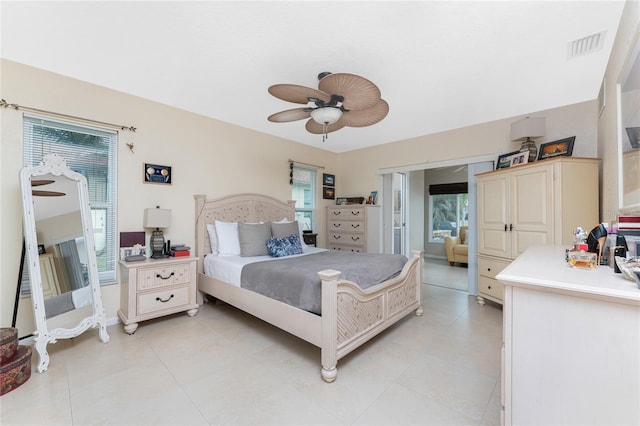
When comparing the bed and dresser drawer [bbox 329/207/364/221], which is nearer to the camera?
the bed

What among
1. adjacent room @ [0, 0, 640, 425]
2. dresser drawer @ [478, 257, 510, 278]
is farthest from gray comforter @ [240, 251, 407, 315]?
dresser drawer @ [478, 257, 510, 278]

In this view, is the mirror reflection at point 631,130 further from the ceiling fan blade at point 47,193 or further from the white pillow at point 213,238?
the ceiling fan blade at point 47,193

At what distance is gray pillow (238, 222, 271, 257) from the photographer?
3.31 metres

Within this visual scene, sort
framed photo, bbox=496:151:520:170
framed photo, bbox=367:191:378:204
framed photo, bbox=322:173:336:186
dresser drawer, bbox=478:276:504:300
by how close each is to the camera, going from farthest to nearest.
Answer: framed photo, bbox=322:173:336:186 → framed photo, bbox=367:191:378:204 → framed photo, bbox=496:151:520:170 → dresser drawer, bbox=478:276:504:300

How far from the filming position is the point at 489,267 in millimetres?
3404

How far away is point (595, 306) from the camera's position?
83 cm

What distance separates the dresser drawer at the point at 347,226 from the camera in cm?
475

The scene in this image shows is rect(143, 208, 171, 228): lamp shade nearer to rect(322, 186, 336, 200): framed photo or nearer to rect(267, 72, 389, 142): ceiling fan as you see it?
rect(267, 72, 389, 142): ceiling fan

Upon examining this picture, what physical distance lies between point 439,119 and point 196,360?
12.9 feet

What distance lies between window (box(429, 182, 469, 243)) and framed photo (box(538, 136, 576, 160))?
3.55 m

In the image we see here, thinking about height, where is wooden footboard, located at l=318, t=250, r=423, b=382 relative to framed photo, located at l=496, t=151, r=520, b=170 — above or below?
below

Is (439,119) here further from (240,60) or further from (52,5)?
(52,5)

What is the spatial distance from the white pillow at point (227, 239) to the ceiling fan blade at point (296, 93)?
2.05 meters

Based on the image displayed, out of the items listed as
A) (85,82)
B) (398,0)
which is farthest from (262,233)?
(398,0)
